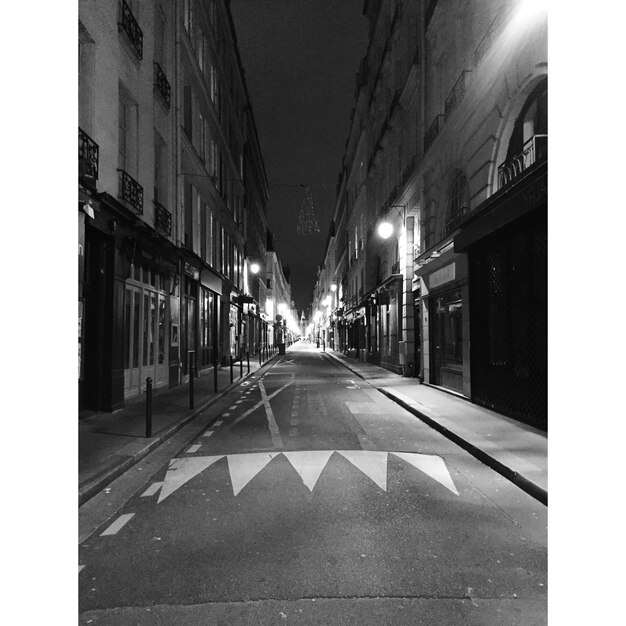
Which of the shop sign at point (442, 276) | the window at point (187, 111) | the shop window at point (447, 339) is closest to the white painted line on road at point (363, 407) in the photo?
the shop window at point (447, 339)

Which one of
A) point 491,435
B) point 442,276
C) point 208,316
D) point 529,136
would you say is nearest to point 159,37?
point 208,316

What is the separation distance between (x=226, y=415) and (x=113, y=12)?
10.1 metres

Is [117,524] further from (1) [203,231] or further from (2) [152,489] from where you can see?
(1) [203,231]

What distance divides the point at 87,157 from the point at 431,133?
37.8ft

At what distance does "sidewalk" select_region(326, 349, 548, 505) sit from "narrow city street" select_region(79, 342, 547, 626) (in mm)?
181

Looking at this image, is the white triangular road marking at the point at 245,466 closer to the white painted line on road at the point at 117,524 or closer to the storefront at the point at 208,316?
the white painted line on road at the point at 117,524

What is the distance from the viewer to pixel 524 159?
9.75 metres

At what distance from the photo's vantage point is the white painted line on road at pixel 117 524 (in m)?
4.16

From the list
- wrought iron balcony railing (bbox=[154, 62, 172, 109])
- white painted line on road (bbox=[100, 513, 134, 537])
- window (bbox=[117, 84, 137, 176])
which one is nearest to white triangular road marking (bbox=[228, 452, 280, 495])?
white painted line on road (bbox=[100, 513, 134, 537])

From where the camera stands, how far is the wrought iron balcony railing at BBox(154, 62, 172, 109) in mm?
14324

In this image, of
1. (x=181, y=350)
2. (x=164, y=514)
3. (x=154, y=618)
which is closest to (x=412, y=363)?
(x=181, y=350)

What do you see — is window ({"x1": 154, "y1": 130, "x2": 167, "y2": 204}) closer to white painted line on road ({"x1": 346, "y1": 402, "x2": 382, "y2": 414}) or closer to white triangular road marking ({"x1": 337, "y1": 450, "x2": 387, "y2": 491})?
white painted line on road ({"x1": 346, "y1": 402, "x2": 382, "y2": 414})
